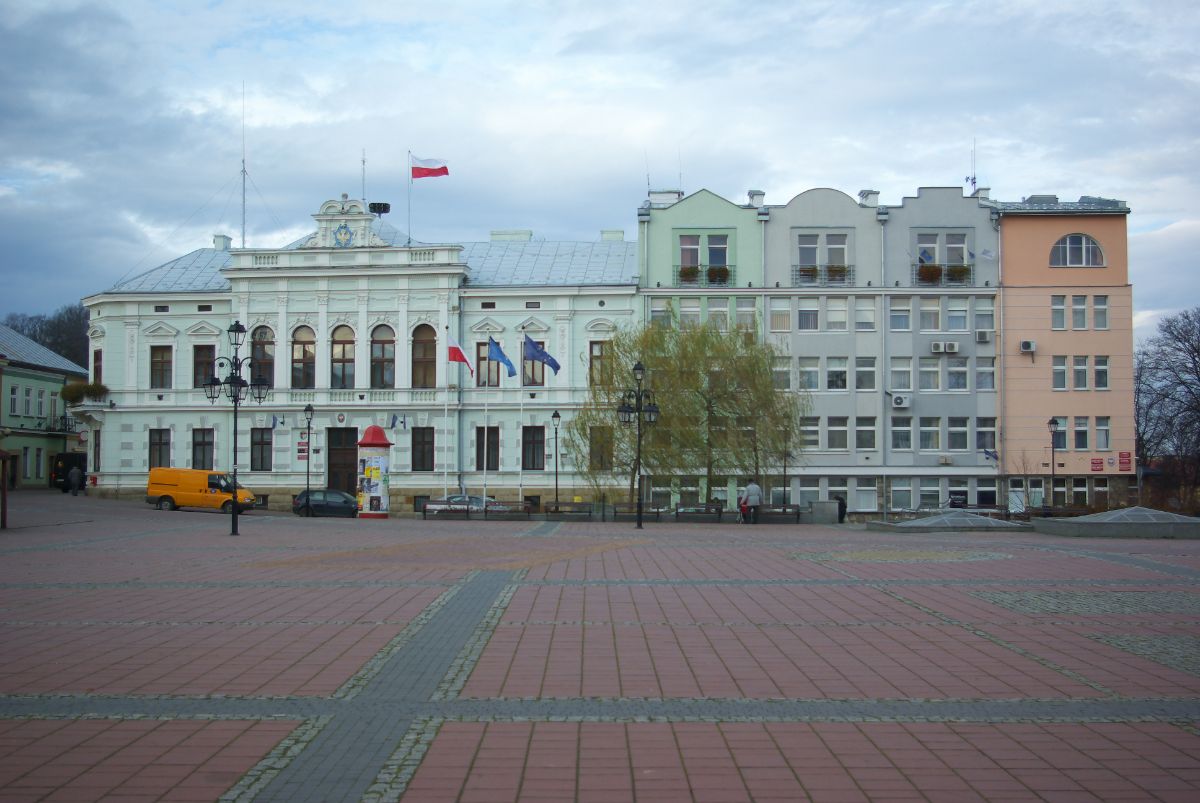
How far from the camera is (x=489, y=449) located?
53281mm

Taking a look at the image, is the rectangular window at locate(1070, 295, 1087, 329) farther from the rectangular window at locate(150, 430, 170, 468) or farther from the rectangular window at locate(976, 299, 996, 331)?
the rectangular window at locate(150, 430, 170, 468)

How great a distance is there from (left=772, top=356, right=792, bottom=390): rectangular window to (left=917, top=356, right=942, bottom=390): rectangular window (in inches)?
295

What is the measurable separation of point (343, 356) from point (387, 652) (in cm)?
4560

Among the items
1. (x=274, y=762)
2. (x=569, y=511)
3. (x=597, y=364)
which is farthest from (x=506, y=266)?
(x=274, y=762)

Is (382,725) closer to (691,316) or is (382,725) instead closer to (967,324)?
(691,316)

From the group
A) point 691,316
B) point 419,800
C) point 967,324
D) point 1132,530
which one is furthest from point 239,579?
point 967,324

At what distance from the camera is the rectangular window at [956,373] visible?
52.3 meters

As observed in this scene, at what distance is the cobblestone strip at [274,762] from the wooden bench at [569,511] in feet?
111

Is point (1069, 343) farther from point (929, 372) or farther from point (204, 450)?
point (204, 450)

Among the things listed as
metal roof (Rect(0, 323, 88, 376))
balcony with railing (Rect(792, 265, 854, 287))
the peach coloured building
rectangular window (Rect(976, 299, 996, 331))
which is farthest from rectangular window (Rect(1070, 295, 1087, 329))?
metal roof (Rect(0, 323, 88, 376))

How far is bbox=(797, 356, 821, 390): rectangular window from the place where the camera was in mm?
52250

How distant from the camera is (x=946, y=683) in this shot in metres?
9.02

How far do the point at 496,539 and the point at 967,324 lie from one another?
33.5 meters

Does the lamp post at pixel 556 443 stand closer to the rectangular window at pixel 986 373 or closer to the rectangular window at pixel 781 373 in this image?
the rectangular window at pixel 781 373
